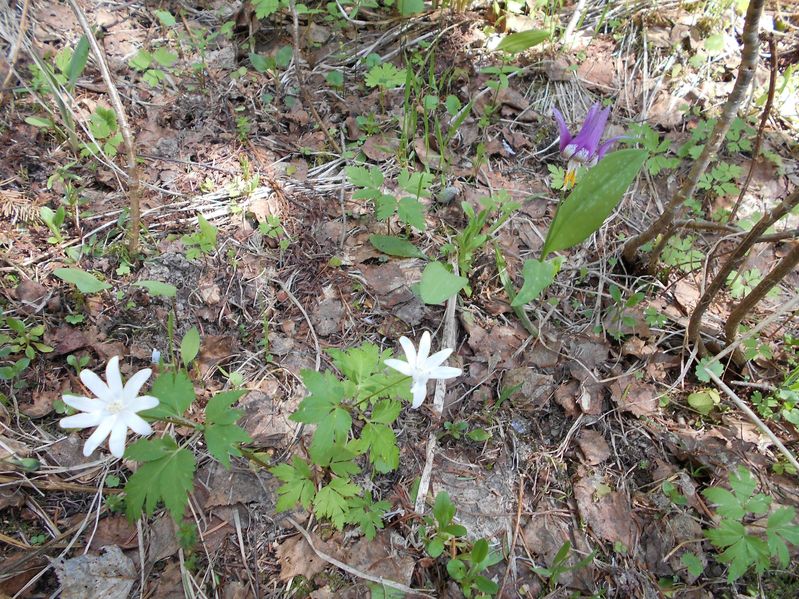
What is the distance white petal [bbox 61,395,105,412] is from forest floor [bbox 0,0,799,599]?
0.44m

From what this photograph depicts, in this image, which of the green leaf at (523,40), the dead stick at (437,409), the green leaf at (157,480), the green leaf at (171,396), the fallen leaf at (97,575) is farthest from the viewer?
the green leaf at (523,40)

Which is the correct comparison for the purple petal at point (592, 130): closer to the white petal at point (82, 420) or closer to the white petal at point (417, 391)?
the white petal at point (417, 391)

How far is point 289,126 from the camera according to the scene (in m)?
2.50

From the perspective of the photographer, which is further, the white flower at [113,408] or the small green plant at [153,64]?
the small green plant at [153,64]

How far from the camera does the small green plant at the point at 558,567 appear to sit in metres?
1.47

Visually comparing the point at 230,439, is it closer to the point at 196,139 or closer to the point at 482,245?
the point at 482,245

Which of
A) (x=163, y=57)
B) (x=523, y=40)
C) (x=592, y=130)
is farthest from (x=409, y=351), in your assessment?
(x=163, y=57)

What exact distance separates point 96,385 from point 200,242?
2.92ft

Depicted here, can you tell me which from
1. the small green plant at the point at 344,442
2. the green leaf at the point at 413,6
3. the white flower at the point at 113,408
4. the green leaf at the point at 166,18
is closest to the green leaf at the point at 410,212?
the small green plant at the point at 344,442

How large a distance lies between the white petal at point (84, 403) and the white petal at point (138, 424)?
82 millimetres

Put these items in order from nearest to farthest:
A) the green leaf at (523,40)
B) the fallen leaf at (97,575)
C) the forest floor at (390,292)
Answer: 1. the fallen leaf at (97,575)
2. the forest floor at (390,292)
3. the green leaf at (523,40)

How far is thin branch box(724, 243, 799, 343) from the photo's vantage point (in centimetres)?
159

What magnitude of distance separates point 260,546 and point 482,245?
1.40m

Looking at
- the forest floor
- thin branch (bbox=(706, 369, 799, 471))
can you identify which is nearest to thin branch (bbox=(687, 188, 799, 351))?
the forest floor
